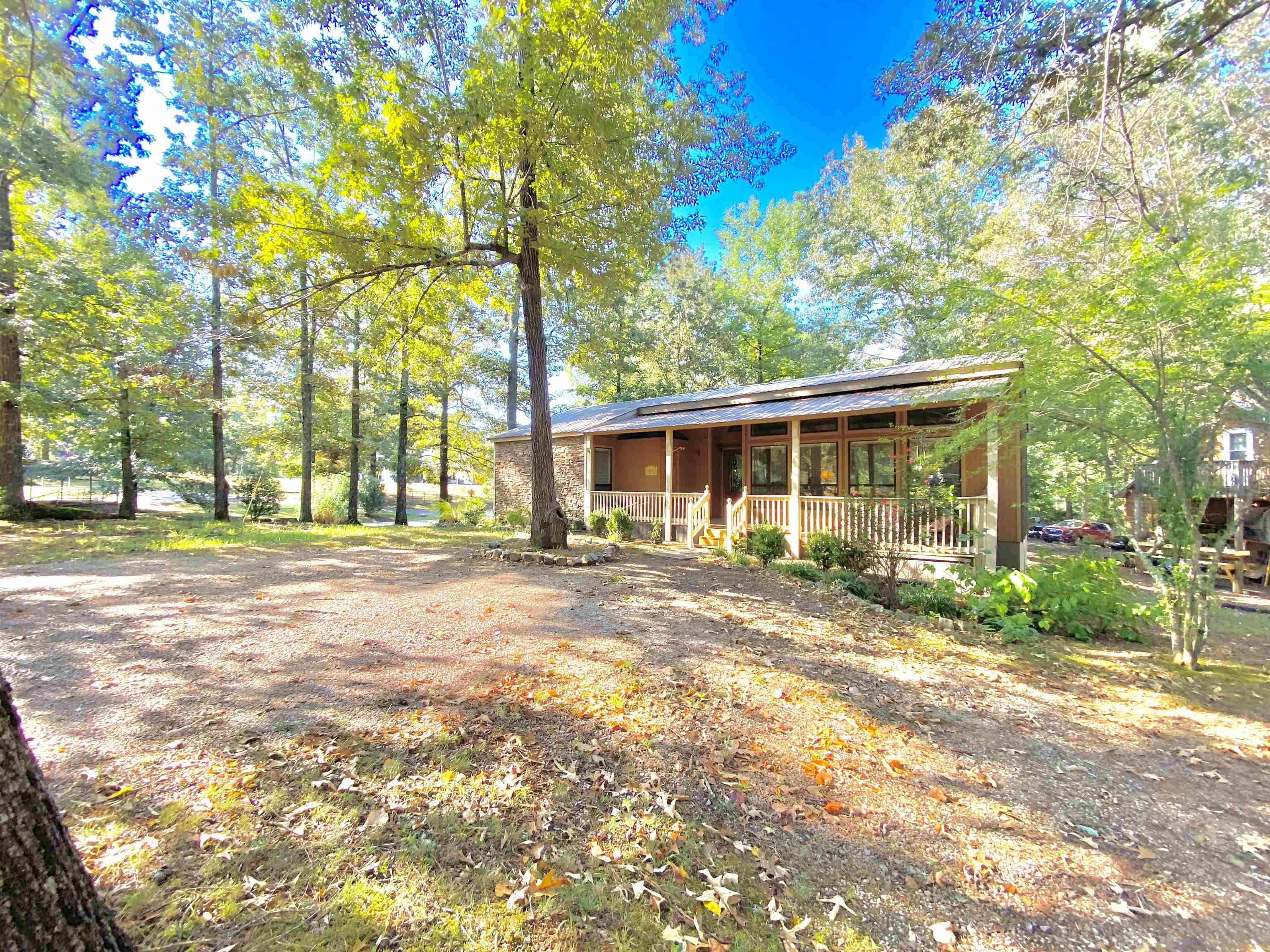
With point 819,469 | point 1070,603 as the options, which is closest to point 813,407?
point 819,469

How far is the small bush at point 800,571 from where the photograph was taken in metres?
7.98

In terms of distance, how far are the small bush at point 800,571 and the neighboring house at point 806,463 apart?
43.3 inches

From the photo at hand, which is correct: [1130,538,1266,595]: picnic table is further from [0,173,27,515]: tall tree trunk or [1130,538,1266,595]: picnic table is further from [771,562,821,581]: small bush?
[0,173,27,515]: tall tree trunk

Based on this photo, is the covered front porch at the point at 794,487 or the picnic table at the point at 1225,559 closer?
the picnic table at the point at 1225,559

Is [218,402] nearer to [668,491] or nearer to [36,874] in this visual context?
[668,491]

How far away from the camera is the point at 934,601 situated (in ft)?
21.9

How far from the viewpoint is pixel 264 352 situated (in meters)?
13.9

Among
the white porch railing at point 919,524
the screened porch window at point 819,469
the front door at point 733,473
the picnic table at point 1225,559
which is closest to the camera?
the picnic table at point 1225,559

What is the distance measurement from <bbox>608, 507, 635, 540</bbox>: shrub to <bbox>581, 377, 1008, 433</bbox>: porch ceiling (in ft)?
7.14

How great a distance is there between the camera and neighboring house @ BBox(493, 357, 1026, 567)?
27.1 feet

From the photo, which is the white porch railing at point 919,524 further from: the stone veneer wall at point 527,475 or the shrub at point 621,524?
the stone veneer wall at point 527,475

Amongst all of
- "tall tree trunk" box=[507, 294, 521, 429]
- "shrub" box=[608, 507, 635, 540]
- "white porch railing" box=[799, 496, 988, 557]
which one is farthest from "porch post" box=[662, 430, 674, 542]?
"tall tree trunk" box=[507, 294, 521, 429]

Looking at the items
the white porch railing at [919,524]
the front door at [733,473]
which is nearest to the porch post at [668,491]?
the front door at [733,473]

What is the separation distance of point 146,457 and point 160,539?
8.96 m
